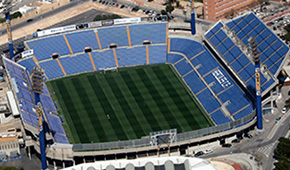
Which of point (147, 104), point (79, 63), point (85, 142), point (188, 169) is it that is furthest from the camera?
point (79, 63)

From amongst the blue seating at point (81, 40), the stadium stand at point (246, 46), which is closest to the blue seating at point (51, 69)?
the blue seating at point (81, 40)

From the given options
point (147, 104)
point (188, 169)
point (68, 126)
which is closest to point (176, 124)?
point (147, 104)

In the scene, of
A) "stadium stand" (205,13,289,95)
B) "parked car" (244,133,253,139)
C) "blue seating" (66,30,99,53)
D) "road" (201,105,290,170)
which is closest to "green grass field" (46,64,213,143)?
"parked car" (244,133,253,139)

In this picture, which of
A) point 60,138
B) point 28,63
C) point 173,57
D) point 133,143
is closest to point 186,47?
point 173,57

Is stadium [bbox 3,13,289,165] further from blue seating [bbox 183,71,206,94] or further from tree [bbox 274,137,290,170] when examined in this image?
tree [bbox 274,137,290,170]

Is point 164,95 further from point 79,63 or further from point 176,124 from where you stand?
point 79,63

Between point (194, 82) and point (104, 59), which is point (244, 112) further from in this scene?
point (104, 59)

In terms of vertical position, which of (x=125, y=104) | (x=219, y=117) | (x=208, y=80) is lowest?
(x=219, y=117)
